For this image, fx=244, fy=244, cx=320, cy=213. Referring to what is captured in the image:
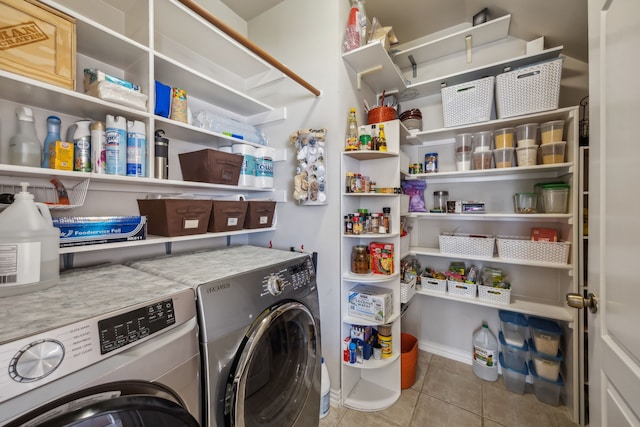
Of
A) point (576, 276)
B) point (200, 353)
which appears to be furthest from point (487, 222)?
point (200, 353)

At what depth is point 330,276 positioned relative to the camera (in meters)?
1.65

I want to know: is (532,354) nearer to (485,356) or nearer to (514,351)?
(514,351)

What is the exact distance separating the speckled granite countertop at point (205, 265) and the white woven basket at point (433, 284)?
126 centimetres

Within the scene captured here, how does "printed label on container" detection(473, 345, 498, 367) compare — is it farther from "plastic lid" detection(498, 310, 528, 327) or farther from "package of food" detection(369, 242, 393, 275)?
"package of food" detection(369, 242, 393, 275)

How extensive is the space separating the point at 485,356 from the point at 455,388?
1.13ft

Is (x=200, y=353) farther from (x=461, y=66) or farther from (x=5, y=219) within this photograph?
(x=461, y=66)

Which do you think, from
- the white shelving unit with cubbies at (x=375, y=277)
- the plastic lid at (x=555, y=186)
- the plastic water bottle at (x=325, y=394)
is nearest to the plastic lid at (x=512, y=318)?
the white shelving unit with cubbies at (x=375, y=277)

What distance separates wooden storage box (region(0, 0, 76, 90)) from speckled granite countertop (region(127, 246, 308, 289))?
31.4 inches

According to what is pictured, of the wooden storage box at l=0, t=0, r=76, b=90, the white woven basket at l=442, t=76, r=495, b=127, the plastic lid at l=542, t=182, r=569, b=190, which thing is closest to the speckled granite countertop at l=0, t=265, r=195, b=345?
the wooden storage box at l=0, t=0, r=76, b=90

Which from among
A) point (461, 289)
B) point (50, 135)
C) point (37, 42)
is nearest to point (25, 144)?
point (50, 135)

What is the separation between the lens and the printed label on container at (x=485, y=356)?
6.11 feet

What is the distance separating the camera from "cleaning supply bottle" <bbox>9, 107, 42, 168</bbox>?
3.12 ft

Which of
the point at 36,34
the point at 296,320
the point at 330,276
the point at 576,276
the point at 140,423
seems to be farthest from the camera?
the point at 330,276

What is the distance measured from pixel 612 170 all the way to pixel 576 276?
47.6 inches
